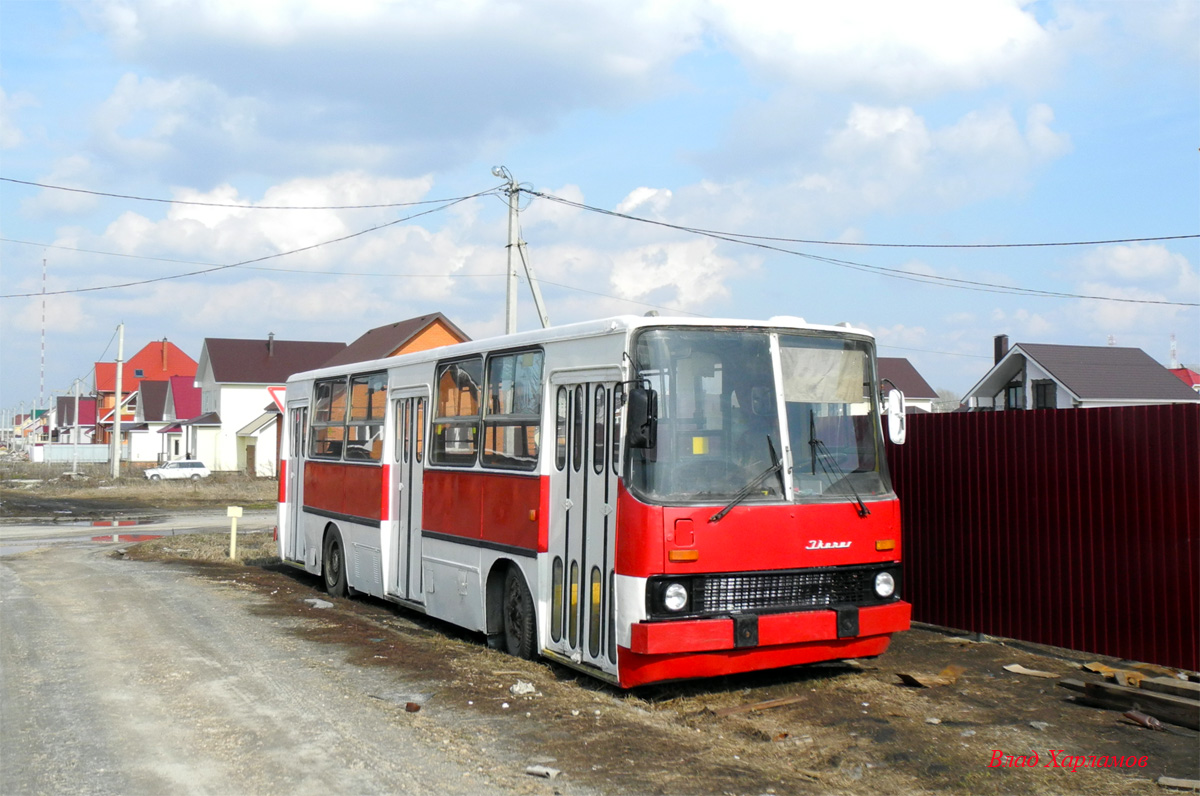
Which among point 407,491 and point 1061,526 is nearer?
point 1061,526

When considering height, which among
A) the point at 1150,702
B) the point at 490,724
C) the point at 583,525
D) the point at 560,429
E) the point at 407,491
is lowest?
the point at 490,724

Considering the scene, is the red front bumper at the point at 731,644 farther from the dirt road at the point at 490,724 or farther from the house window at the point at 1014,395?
the house window at the point at 1014,395

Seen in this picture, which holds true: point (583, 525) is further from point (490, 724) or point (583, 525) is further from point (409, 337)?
point (409, 337)

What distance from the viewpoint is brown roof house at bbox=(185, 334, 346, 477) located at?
224 feet

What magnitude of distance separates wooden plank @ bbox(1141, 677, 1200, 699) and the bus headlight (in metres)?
3.25

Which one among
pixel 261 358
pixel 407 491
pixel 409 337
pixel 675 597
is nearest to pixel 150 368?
pixel 261 358

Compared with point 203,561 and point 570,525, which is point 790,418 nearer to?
point 570,525

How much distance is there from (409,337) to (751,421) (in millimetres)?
54604

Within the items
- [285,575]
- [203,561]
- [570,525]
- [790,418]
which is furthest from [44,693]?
[203,561]

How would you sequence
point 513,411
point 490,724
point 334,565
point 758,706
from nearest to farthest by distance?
point 490,724 → point 758,706 → point 513,411 → point 334,565

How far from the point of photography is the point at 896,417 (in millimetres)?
8828

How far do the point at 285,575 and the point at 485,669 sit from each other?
30.5 ft

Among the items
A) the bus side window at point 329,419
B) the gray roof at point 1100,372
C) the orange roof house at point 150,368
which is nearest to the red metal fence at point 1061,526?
the bus side window at point 329,419

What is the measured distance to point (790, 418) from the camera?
26.7ft
